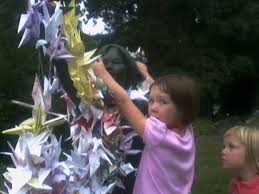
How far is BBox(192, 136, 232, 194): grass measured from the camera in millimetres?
9180

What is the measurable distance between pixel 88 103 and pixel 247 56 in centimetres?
2367

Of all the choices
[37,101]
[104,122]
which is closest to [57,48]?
[37,101]

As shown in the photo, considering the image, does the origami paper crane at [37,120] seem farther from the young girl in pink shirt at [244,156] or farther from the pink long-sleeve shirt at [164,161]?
the young girl in pink shirt at [244,156]

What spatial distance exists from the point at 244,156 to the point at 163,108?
58cm

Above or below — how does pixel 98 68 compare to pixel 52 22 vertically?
below

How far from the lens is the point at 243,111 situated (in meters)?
28.2

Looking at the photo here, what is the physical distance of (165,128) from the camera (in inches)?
106

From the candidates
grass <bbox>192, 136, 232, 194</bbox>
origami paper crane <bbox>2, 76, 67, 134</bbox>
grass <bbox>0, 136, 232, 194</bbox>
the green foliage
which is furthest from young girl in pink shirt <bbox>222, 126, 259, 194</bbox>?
the green foliage

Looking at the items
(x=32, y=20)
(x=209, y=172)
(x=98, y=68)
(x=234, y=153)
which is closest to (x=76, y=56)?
(x=98, y=68)

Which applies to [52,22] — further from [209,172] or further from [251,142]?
[209,172]

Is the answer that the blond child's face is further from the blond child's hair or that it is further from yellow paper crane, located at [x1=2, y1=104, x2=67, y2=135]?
yellow paper crane, located at [x1=2, y1=104, x2=67, y2=135]

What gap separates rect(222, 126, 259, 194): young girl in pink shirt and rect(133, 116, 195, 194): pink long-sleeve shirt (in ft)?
1.16

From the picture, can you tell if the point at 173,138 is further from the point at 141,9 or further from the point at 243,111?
the point at 243,111

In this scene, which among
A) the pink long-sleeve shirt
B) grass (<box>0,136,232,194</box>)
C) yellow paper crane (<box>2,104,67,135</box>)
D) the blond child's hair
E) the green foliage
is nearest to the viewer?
yellow paper crane (<box>2,104,67,135</box>)
